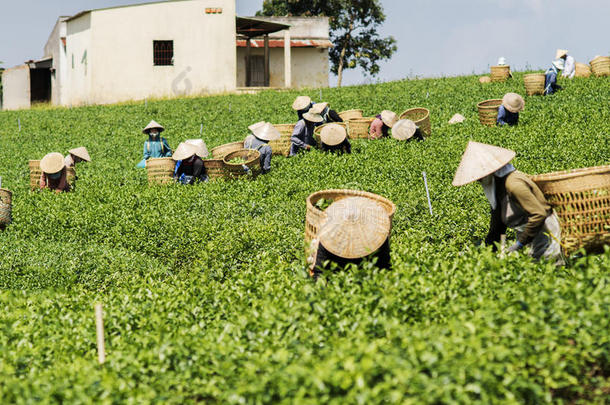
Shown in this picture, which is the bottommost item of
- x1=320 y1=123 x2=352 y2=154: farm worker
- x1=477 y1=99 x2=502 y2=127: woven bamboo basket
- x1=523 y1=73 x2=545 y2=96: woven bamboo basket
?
x1=320 y1=123 x2=352 y2=154: farm worker

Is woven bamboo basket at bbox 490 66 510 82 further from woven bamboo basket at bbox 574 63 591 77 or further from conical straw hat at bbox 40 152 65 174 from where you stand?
conical straw hat at bbox 40 152 65 174

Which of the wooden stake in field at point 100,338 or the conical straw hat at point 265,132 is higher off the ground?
the conical straw hat at point 265,132

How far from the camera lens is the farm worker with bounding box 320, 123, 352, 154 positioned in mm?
13992

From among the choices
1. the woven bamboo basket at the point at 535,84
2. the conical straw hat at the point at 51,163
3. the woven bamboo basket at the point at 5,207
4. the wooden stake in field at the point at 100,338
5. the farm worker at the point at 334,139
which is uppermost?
the woven bamboo basket at the point at 535,84

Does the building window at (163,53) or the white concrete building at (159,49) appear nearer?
the white concrete building at (159,49)

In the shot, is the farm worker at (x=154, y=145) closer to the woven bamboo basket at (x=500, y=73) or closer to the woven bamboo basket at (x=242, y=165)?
the woven bamboo basket at (x=242, y=165)

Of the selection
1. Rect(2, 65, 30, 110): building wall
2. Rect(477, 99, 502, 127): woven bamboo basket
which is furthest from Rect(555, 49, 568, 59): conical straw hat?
Rect(2, 65, 30, 110): building wall

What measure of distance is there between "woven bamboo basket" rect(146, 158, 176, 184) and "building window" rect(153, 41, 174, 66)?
66.5 feet

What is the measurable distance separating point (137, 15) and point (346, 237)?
29.0m

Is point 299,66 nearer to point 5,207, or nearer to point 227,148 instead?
point 227,148

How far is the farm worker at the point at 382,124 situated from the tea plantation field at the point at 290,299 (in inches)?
71.3

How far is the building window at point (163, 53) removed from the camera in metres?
32.1

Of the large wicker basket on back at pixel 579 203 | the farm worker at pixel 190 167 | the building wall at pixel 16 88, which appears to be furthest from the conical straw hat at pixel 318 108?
the building wall at pixel 16 88

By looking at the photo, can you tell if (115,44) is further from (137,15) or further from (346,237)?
(346,237)
